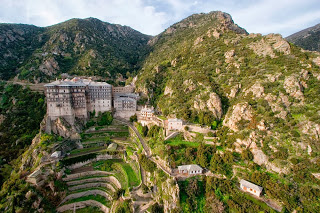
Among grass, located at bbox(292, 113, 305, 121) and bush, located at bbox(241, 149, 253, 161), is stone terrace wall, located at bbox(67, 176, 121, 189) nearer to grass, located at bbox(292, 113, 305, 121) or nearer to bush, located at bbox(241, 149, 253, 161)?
bush, located at bbox(241, 149, 253, 161)

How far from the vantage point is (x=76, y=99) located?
46031 millimetres

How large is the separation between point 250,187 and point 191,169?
8.80 metres

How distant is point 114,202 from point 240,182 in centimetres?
2116

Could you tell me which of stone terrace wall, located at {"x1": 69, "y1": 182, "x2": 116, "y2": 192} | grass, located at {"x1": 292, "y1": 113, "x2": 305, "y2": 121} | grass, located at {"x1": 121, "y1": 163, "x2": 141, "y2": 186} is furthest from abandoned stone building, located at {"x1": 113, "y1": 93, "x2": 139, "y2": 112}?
grass, located at {"x1": 292, "y1": 113, "x2": 305, "y2": 121}

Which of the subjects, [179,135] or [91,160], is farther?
[91,160]

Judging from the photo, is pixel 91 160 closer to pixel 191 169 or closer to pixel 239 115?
pixel 191 169

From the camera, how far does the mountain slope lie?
26125 millimetres

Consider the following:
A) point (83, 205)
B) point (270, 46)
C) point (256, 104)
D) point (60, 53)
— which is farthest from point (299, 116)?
point (60, 53)

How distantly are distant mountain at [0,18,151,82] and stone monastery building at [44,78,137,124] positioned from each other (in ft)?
77.6

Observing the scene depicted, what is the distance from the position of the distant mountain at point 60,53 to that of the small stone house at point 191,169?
5543 centimetres

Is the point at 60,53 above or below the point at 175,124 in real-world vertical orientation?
above

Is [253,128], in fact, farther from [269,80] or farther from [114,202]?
[114,202]

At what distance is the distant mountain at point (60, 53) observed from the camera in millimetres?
67875

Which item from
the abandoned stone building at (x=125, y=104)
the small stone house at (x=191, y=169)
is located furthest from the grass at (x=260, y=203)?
the abandoned stone building at (x=125, y=104)
